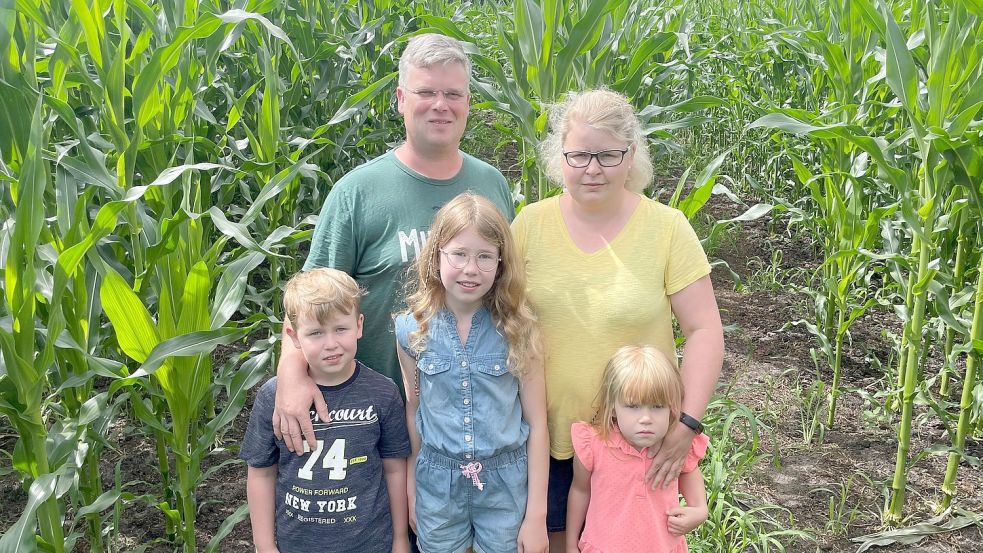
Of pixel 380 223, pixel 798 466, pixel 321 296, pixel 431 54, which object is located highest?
pixel 431 54

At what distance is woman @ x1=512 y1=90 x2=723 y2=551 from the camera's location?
2008 millimetres

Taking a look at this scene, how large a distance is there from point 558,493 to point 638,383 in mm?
520

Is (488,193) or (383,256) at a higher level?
(488,193)

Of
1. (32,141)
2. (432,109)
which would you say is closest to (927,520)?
(432,109)

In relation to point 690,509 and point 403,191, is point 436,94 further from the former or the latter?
point 690,509

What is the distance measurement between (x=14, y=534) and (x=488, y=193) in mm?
1461

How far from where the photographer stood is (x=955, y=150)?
2699 mm

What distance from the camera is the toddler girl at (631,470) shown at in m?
2.02

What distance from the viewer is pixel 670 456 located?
82.2 inches

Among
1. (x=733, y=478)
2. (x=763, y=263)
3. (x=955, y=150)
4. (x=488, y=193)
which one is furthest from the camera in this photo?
(x=763, y=263)

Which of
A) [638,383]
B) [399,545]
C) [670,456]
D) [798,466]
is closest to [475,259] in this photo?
[638,383]

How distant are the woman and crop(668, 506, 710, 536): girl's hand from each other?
9cm

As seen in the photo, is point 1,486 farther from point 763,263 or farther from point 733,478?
point 763,263

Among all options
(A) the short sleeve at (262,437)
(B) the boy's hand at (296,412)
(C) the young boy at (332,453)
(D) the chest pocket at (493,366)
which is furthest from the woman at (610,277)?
(A) the short sleeve at (262,437)
